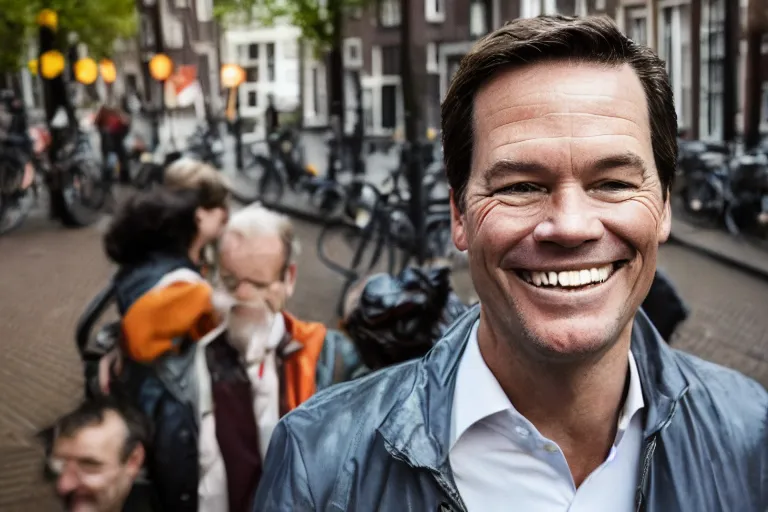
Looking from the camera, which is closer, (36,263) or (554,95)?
(554,95)

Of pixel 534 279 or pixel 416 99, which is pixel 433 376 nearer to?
pixel 534 279

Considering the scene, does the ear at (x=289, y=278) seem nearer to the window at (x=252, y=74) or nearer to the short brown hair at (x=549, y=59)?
the short brown hair at (x=549, y=59)

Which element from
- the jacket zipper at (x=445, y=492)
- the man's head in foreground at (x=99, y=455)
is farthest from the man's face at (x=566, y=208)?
the man's head in foreground at (x=99, y=455)

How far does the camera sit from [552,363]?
1330 mm

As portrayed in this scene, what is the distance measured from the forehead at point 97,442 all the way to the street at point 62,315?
19 cm

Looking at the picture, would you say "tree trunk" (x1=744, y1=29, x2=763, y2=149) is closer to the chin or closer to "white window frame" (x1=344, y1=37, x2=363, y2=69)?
"white window frame" (x1=344, y1=37, x2=363, y2=69)

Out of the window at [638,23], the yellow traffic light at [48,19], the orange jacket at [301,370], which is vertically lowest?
the orange jacket at [301,370]

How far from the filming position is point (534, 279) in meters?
1.29

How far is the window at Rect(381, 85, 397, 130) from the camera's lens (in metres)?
4.62

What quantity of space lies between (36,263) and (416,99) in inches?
88.2

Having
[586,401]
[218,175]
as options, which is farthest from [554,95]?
[218,175]

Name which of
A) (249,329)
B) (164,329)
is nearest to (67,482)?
(164,329)

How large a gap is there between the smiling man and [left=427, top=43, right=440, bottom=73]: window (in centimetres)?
325

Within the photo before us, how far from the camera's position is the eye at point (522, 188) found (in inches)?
51.3
